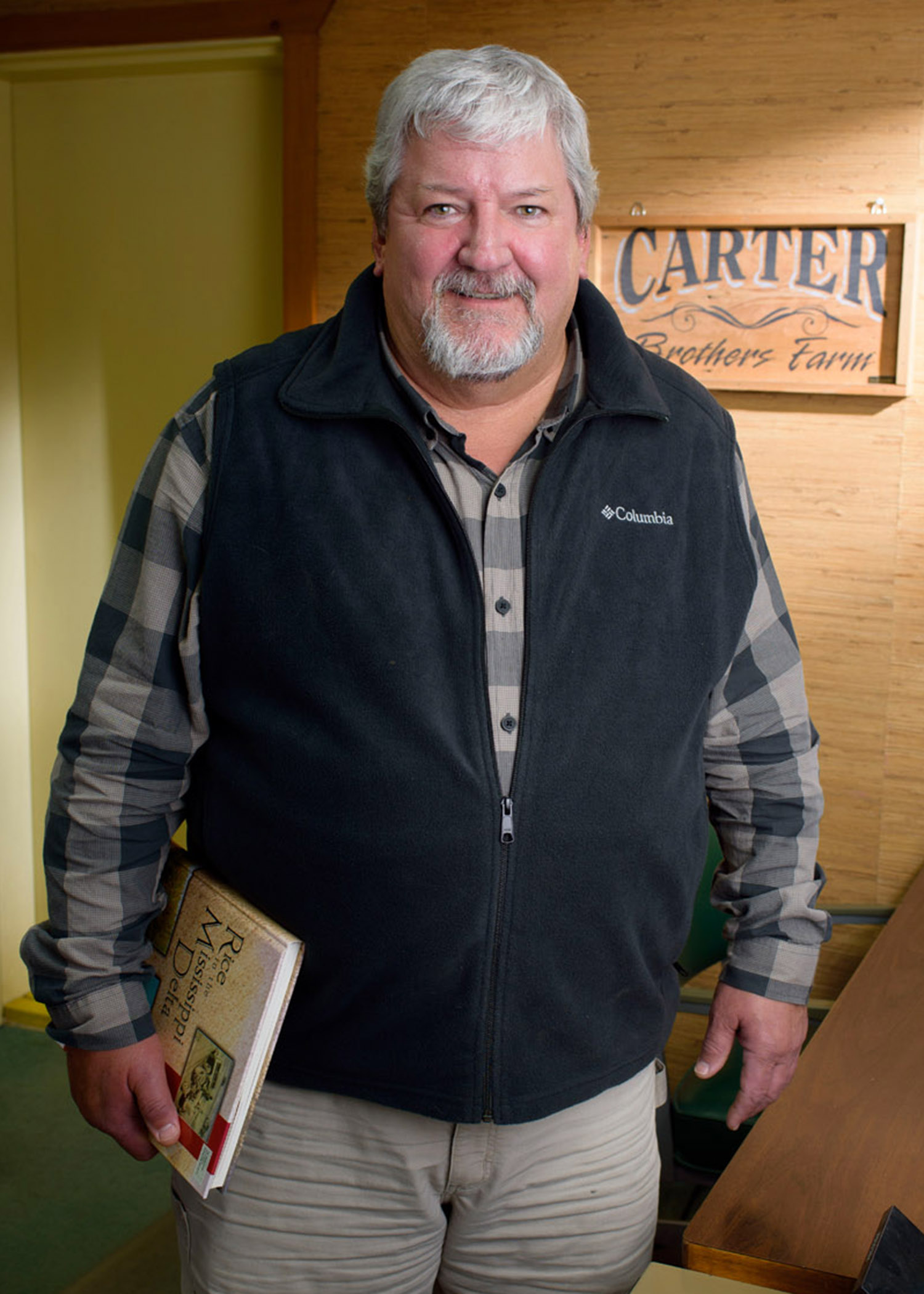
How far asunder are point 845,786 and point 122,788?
1755 mm

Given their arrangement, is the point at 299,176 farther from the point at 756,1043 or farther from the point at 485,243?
the point at 756,1043

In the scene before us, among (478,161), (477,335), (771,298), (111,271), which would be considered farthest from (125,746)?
(111,271)

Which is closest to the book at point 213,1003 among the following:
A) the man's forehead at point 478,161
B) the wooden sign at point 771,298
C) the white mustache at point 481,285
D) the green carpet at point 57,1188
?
Result: the white mustache at point 481,285

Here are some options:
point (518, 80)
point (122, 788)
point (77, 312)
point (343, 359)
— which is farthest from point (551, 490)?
point (77, 312)

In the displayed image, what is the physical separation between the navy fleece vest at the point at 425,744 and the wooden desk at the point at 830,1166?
0.19m

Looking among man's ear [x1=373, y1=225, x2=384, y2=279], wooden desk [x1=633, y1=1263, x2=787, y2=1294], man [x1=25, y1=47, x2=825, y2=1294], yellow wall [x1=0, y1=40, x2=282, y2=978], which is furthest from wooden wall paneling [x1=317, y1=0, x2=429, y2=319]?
wooden desk [x1=633, y1=1263, x2=787, y2=1294]

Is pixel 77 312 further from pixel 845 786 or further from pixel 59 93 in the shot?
pixel 845 786

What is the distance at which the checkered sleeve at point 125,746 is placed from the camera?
1.30 m

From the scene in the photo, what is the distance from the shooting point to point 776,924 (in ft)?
4.82

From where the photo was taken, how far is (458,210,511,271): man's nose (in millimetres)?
1289

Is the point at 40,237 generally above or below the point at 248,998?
above

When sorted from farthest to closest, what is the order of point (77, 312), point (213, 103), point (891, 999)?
point (77, 312) < point (213, 103) < point (891, 999)

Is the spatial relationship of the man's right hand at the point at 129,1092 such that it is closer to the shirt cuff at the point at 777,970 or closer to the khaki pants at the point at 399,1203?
the khaki pants at the point at 399,1203

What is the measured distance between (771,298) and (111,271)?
1.72m
